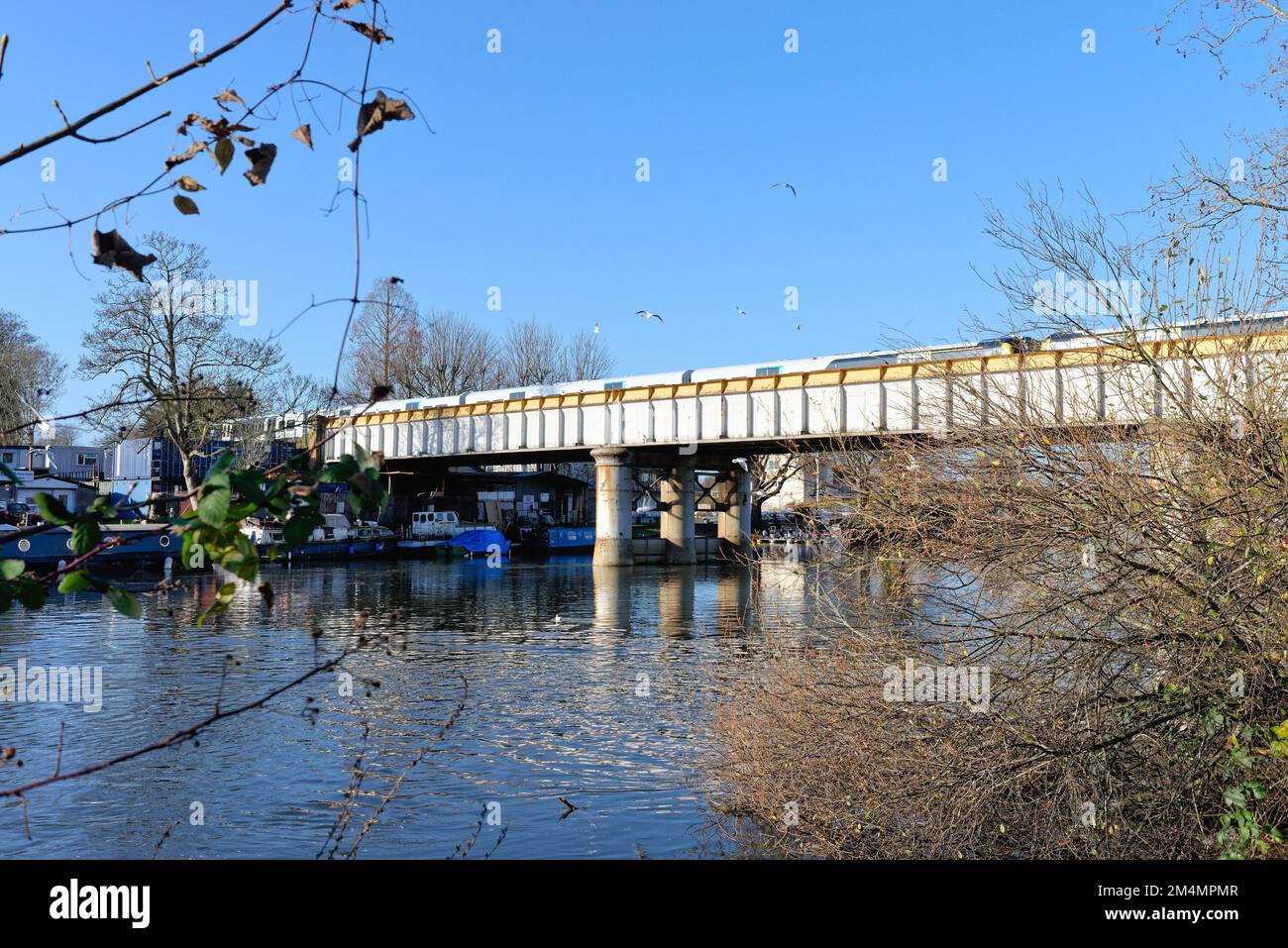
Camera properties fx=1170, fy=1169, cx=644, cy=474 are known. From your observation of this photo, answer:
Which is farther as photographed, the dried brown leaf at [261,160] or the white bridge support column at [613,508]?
the white bridge support column at [613,508]

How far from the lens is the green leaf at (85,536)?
A: 10.2 feet

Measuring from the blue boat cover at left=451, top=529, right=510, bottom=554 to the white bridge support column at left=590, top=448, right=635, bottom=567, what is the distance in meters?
12.5

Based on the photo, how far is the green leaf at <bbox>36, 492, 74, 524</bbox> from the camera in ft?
10.3

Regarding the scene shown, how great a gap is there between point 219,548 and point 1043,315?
27.6 feet

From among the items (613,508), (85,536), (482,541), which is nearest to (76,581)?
(85,536)

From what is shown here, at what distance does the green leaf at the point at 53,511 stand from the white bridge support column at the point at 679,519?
62.8 meters

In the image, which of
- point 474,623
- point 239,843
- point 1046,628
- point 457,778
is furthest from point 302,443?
point 474,623

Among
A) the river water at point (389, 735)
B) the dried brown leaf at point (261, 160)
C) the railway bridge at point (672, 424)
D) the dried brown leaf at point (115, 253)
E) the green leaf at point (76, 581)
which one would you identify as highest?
the railway bridge at point (672, 424)

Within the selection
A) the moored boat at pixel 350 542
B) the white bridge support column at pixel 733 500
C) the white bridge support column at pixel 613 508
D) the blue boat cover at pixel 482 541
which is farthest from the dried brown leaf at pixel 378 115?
the blue boat cover at pixel 482 541

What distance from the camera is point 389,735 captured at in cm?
1681

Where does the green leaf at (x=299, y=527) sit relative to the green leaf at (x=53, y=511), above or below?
below

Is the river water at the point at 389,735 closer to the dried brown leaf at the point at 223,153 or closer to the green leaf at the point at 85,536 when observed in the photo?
the green leaf at the point at 85,536

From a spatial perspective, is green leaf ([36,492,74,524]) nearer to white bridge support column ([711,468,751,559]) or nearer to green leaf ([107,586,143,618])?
green leaf ([107,586,143,618])

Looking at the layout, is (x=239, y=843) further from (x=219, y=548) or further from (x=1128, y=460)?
(x=219, y=548)
